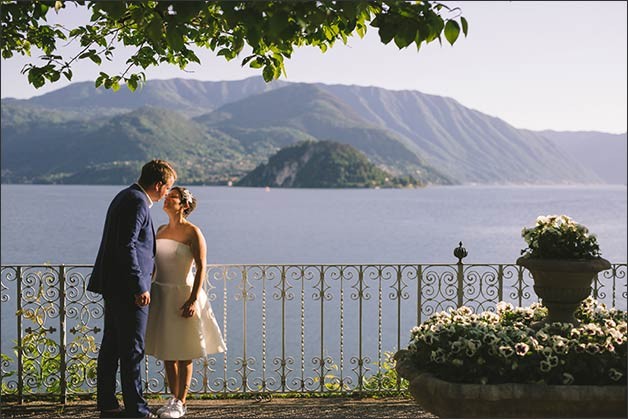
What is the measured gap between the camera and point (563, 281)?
4625mm

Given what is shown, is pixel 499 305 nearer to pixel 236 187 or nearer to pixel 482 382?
pixel 482 382

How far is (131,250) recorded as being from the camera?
14.9 feet

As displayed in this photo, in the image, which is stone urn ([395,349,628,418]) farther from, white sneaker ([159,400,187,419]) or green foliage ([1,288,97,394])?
green foliage ([1,288,97,394])

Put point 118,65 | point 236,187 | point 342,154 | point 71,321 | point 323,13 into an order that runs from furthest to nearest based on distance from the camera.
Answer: point 236,187, point 342,154, point 71,321, point 118,65, point 323,13

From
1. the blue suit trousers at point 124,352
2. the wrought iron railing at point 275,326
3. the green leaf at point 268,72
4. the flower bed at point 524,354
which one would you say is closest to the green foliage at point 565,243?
the flower bed at point 524,354

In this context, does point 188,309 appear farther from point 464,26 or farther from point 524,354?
point 464,26

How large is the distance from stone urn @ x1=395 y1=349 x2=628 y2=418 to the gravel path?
1514mm

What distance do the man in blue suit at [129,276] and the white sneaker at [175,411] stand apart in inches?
8.5

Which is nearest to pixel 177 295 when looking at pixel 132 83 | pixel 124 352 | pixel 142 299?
pixel 142 299

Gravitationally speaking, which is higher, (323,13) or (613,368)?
(323,13)

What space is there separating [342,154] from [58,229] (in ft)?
224

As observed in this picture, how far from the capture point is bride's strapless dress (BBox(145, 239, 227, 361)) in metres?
4.98

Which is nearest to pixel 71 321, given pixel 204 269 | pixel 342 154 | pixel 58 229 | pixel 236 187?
pixel 204 269

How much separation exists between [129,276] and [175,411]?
1.19 m
